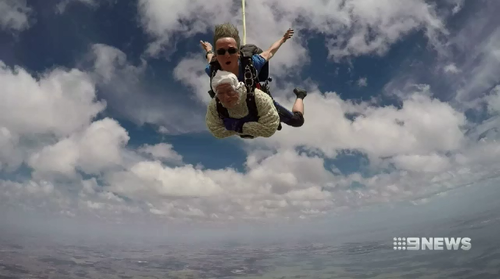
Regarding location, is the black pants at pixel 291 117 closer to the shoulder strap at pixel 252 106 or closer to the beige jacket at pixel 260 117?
the beige jacket at pixel 260 117

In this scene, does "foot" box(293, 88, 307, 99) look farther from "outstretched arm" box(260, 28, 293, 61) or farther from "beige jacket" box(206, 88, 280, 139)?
"beige jacket" box(206, 88, 280, 139)

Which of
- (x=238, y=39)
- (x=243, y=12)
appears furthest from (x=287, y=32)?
(x=238, y=39)

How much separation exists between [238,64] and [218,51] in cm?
42

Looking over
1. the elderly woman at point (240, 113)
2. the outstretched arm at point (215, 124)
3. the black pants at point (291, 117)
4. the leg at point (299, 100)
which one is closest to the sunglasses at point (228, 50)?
the elderly woman at point (240, 113)

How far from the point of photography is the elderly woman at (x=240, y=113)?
371cm

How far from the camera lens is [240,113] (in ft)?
13.8

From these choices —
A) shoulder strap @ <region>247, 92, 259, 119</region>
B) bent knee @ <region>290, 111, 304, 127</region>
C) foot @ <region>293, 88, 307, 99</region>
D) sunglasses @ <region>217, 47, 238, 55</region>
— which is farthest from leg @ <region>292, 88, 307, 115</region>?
sunglasses @ <region>217, 47, 238, 55</region>

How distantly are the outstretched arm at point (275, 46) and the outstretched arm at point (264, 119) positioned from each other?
1025mm

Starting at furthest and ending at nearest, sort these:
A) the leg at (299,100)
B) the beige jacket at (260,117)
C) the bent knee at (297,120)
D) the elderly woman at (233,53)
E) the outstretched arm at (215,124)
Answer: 1. the leg at (299,100)
2. the bent knee at (297,120)
3. the outstretched arm at (215,124)
4. the beige jacket at (260,117)
5. the elderly woman at (233,53)

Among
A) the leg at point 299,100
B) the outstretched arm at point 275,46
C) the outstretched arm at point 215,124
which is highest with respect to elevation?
the outstretched arm at point 275,46

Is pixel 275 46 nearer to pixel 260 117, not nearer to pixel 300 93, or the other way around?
pixel 300 93

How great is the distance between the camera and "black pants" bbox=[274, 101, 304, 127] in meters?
5.54

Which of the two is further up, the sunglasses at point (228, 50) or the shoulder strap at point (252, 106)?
the sunglasses at point (228, 50)

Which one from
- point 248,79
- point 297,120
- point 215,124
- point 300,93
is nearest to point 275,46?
point 300,93
